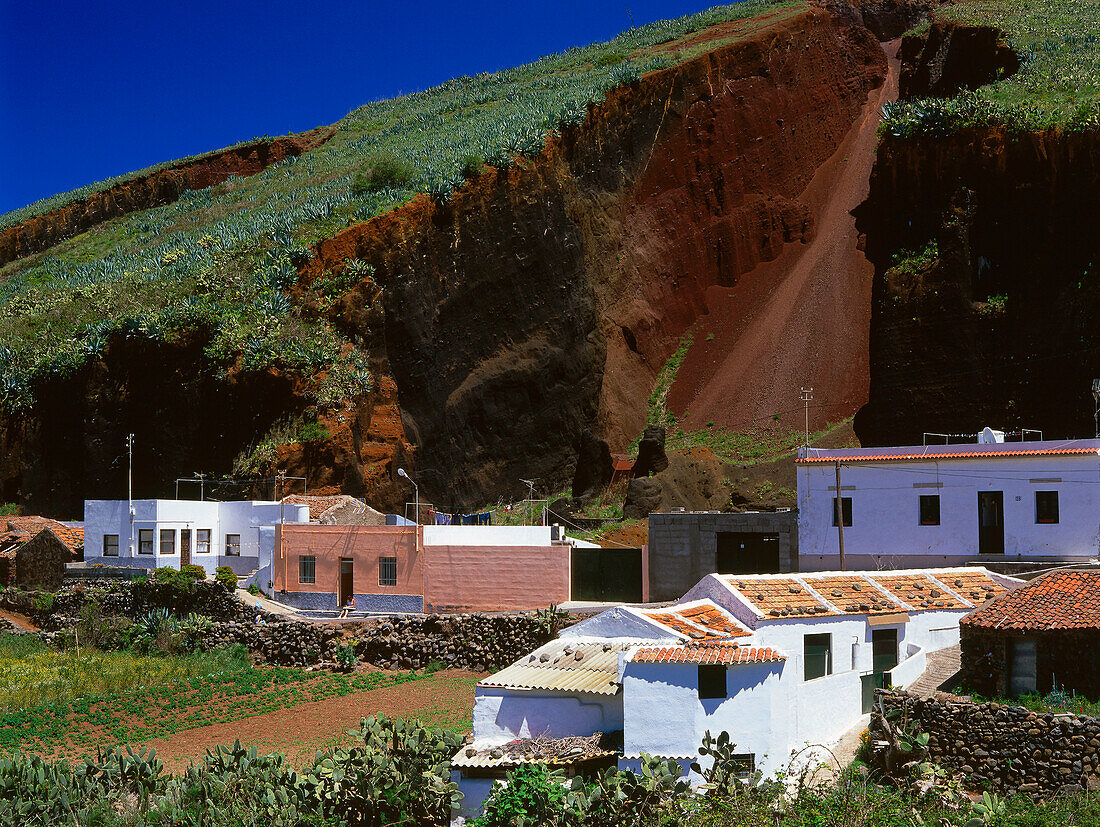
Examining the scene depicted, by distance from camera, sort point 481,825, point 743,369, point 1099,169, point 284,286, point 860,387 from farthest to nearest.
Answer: point 743,369, point 860,387, point 284,286, point 1099,169, point 481,825

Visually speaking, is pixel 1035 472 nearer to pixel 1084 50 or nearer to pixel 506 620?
pixel 506 620

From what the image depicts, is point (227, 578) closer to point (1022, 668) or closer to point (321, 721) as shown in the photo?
point (321, 721)

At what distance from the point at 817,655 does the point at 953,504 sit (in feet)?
38.0

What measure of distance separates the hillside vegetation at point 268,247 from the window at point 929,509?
780 inches

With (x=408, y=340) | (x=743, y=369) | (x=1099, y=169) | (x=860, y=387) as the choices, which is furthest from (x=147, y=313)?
(x=1099, y=169)

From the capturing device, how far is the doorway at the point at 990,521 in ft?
90.9

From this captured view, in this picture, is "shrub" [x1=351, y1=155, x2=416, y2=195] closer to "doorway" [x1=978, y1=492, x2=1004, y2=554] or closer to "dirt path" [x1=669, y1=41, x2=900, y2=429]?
"dirt path" [x1=669, y1=41, x2=900, y2=429]

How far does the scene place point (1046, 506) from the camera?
27.2 metres

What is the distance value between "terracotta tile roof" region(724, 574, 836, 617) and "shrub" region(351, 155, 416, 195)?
3431cm

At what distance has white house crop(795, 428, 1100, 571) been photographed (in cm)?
2684

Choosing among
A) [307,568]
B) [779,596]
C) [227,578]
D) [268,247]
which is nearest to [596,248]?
[268,247]

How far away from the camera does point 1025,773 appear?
15.3 m

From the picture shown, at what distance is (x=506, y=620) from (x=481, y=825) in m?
13.6

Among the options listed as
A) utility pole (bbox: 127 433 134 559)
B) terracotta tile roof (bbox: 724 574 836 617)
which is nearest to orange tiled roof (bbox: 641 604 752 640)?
terracotta tile roof (bbox: 724 574 836 617)
